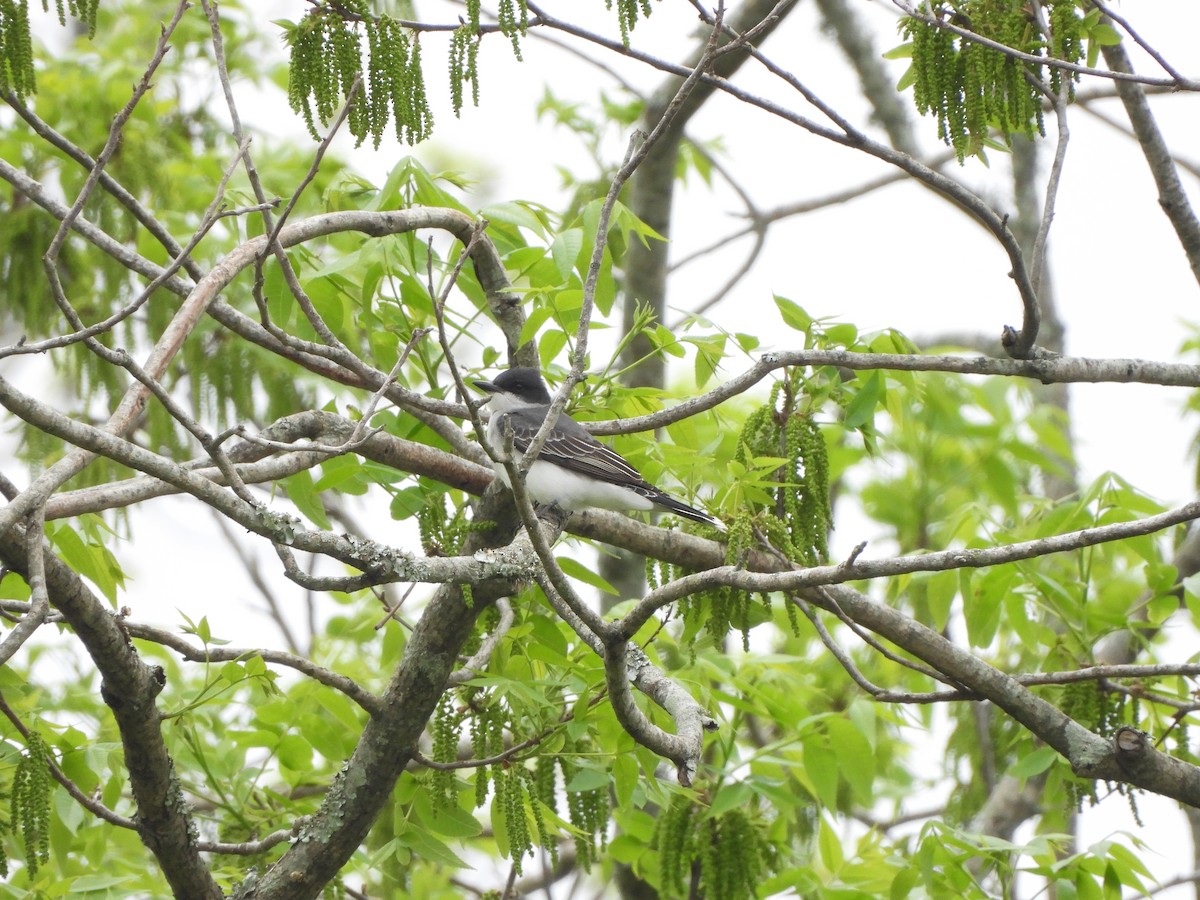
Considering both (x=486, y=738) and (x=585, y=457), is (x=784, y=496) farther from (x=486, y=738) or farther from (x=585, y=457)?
(x=585, y=457)

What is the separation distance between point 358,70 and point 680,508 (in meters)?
2.15

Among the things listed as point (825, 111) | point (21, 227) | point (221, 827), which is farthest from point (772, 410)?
point (21, 227)

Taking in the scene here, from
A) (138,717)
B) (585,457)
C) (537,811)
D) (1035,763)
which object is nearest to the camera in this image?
(138,717)

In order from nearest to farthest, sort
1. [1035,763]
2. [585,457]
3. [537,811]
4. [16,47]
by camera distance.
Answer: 1. [16,47]
2. [537,811]
3. [1035,763]
4. [585,457]

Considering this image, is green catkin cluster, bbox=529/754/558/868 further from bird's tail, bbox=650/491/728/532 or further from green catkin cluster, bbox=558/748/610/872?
bird's tail, bbox=650/491/728/532

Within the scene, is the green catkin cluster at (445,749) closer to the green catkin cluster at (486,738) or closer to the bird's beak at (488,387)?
the green catkin cluster at (486,738)

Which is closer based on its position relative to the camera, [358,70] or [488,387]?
[358,70]

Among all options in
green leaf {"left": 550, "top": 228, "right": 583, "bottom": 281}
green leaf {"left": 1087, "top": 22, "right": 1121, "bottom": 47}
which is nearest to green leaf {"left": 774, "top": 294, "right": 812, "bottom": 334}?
green leaf {"left": 550, "top": 228, "right": 583, "bottom": 281}

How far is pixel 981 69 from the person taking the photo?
4.08 metres

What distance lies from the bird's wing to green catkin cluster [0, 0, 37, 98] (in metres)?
2.48

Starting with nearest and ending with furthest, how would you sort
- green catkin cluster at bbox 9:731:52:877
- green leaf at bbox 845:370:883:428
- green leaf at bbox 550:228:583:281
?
1. green catkin cluster at bbox 9:731:52:877
2. green leaf at bbox 550:228:583:281
3. green leaf at bbox 845:370:883:428

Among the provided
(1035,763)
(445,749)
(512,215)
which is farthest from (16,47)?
(1035,763)

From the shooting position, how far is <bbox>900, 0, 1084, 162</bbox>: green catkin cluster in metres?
4.14

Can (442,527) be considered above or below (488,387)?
below
